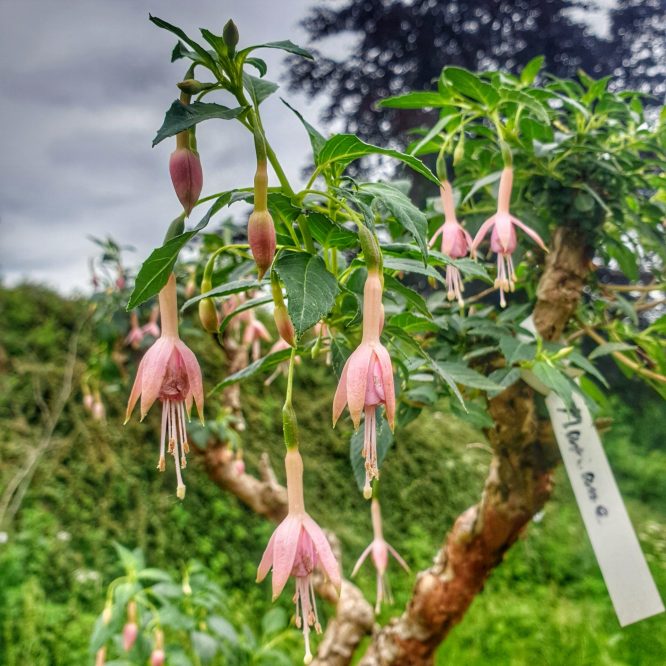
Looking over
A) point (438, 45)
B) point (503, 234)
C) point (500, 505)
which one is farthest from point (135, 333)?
point (438, 45)

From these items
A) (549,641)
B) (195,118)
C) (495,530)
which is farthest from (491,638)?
(195,118)

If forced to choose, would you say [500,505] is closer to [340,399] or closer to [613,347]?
[613,347]

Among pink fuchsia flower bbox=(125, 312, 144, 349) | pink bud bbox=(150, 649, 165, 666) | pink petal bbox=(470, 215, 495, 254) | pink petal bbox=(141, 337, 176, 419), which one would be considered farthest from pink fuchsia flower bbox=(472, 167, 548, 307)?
pink fuchsia flower bbox=(125, 312, 144, 349)

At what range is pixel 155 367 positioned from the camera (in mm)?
264

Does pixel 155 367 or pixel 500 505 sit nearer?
pixel 155 367

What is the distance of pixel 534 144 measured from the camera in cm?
54

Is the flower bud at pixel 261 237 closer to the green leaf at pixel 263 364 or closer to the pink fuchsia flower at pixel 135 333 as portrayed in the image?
the green leaf at pixel 263 364

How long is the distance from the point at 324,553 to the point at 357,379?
0.29 feet

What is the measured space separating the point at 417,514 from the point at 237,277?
1.52 m

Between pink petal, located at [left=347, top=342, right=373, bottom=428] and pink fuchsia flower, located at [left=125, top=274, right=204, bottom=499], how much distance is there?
67 millimetres

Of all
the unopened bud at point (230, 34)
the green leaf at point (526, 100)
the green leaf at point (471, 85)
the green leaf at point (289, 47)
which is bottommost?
the unopened bud at point (230, 34)

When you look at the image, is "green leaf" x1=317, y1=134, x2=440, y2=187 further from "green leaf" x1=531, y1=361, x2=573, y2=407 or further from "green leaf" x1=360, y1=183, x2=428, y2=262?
"green leaf" x1=531, y1=361, x2=573, y2=407

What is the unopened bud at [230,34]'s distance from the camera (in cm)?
26

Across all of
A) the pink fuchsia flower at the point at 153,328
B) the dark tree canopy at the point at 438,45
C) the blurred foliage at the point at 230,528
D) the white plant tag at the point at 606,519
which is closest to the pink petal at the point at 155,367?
the white plant tag at the point at 606,519
